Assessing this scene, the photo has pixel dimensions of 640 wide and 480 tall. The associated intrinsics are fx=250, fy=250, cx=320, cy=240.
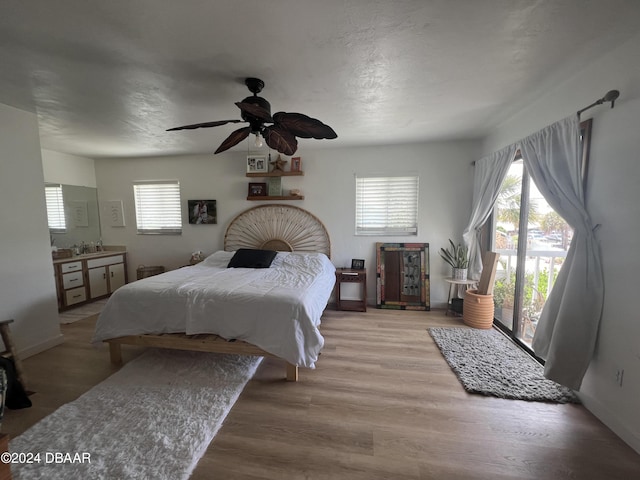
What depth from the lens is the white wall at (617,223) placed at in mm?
1526

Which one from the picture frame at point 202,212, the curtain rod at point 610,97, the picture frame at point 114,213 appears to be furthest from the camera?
the picture frame at point 114,213

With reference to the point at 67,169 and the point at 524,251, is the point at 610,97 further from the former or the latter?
the point at 67,169

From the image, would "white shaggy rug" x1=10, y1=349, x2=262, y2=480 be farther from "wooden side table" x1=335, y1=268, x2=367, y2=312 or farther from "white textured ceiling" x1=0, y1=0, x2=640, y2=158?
"white textured ceiling" x1=0, y1=0, x2=640, y2=158

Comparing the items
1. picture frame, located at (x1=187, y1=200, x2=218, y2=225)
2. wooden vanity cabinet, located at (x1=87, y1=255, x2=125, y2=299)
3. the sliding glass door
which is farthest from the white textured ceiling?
wooden vanity cabinet, located at (x1=87, y1=255, x2=125, y2=299)

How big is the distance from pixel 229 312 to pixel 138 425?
2.88ft

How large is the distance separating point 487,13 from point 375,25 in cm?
59

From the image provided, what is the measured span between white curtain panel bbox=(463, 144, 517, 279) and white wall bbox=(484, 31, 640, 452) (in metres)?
0.92

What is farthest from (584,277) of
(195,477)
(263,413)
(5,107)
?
(5,107)

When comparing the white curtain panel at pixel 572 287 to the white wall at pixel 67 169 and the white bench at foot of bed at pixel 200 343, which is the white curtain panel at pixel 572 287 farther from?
the white wall at pixel 67 169

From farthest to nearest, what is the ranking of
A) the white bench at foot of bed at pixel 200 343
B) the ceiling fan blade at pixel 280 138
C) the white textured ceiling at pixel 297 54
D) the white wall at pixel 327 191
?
the white wall at pixel 327 191 → the white bench at foot of bed at pixel 200 343 → the ceiling fan blade at pixel 280 138 → the white textured ceiling at pixel 297 54

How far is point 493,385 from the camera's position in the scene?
6.59ft

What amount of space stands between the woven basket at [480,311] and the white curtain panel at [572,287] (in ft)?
3.53

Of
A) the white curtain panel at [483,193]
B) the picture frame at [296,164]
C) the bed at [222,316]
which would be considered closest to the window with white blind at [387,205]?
the white curtain panel at [483,193]

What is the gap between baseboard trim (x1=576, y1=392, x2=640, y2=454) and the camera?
150cm
